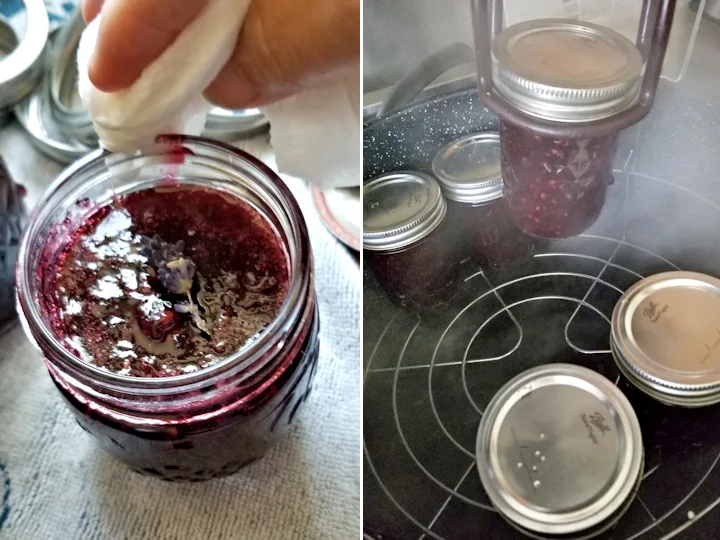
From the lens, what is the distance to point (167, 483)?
460 millimetres

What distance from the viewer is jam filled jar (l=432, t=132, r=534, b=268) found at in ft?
1.41

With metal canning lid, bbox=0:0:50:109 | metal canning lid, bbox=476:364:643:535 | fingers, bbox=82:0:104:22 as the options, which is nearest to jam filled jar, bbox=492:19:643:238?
metal canning lid, bbox=476:364:643:535

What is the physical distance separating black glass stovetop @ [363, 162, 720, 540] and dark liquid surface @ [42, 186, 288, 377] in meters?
0.07

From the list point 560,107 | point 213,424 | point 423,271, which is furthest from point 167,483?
point 560,107

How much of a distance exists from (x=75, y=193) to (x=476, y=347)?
0.84 ft

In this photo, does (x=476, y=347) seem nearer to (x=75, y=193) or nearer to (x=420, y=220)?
(x=420, y=220)

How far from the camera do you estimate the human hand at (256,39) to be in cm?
32

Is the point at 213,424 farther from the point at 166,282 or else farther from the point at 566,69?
the point at 566,69

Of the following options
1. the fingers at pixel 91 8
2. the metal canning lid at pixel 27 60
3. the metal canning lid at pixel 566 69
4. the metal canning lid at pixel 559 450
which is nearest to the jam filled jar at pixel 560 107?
the metal canning lid at pixel 566 69

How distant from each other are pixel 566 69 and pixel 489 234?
0.35 feet

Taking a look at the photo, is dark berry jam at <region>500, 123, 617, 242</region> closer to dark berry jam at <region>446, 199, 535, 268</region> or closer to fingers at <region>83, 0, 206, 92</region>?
dark berry jam at <region>446, 199, 535, 268</region>

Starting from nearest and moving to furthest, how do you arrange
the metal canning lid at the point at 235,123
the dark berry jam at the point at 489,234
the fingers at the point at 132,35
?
the fingers at the point at 132,35 < the dark berry jam at the point at 489,234 < the metal canning lid at the point at 235,123

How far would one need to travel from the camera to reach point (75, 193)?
0.46 meters

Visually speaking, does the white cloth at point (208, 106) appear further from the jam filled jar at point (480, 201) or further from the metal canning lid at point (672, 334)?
the metal canning lid at point (672, 334)
